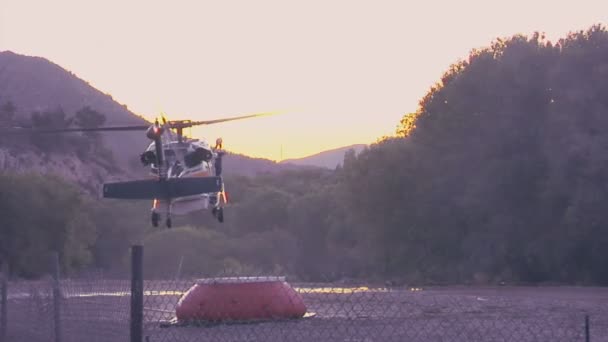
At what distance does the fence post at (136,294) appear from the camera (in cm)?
878

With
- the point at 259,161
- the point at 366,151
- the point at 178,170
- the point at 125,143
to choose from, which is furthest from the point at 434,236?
the point at 259,161

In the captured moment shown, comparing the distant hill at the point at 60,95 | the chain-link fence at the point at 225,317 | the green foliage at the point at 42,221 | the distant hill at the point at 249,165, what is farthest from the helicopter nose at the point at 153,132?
the distant hill at the point at 249,165

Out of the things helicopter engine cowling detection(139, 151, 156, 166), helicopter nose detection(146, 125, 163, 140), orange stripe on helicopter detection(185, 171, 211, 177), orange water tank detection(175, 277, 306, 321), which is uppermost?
helicopter nose detection(146, 125, 163, 140)

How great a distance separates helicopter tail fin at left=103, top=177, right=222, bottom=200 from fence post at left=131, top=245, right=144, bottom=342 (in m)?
27.3

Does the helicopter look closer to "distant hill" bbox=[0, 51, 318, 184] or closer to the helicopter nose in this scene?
the helicopter nose

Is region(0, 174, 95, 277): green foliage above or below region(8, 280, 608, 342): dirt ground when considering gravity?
below

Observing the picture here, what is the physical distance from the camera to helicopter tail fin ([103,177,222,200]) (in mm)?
36312

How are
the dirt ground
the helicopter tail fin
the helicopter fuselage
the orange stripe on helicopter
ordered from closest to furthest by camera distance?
the dirt ground, the helicopter tail fin, the helicopter fuselage, the orange stripe on helicopter

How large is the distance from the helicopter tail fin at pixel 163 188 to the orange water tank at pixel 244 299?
18.9 m

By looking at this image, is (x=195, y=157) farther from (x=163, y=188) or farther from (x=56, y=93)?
(x=56, y=93)

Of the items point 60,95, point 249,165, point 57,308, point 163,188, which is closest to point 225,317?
point 57,308

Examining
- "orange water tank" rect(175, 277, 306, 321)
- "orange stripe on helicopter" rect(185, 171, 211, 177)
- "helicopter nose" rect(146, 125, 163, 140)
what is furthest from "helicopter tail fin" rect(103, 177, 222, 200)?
"orange water tank" rect(175, 277, 306, 321)

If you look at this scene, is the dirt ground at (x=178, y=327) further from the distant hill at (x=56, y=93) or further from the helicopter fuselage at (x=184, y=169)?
the distant hill at (x=56, y=93)

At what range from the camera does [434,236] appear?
5347 cm
